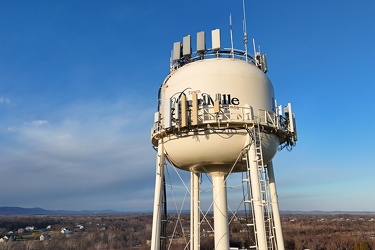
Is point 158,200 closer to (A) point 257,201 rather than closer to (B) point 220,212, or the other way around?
(B) point 220,212

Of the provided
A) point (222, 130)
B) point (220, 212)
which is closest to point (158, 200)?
point (220, 212)

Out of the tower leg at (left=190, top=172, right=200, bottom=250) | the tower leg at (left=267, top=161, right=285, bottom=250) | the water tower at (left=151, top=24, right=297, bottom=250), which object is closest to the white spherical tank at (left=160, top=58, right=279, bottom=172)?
the water tower at (left=151, top=24, right=297, bottom=250)

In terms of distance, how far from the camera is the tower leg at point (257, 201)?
40.8 ft

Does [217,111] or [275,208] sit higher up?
[217,111]

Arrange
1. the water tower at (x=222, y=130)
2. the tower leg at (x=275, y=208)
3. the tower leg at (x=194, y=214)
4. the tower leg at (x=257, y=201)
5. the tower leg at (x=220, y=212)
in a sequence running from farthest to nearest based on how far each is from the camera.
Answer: the tower leg at (x=194, y=214)
the tower leg at (x=220, y=212)
the tower leg at (x=275, y=208)
the water tower at (x=222, y=130)
the tower leg at (x=257, y=201)

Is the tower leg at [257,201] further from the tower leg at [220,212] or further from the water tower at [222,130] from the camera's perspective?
the tower leg at [220,212]

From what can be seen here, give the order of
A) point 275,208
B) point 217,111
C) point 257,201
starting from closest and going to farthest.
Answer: point 257,201
point 217,111
point 275,208

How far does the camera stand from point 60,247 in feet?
260

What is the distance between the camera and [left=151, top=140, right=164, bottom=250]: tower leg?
1411 cm

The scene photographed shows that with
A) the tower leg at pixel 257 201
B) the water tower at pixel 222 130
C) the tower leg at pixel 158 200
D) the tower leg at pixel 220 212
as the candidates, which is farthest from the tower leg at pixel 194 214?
the tower leg at pixel 257 201

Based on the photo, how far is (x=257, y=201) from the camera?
1283 centimetres

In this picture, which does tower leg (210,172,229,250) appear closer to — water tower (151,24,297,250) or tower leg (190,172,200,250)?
water tower (151,24,297,250)

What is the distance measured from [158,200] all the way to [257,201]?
13.4ft

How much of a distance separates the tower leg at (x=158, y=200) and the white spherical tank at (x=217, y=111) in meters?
0.42
